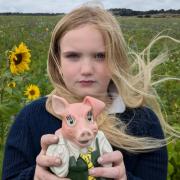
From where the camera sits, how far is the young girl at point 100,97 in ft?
7.55

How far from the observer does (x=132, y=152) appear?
2465 millimetres

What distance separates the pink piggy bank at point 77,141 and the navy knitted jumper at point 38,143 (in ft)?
1.74

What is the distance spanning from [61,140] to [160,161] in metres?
0.75

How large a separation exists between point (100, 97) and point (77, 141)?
1.82ft

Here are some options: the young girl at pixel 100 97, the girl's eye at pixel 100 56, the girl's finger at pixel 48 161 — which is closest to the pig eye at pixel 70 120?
the girl's finger at pixel 48 161

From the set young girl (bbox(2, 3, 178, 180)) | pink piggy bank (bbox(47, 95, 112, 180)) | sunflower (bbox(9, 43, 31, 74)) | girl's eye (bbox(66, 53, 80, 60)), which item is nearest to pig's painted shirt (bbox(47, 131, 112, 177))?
pink piggy bank (bbox(47, 95, 112, 180))

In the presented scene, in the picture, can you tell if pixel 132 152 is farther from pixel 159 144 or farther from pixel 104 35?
pixel 104 35

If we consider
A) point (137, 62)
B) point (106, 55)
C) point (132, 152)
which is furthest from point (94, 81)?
point (137, 62)

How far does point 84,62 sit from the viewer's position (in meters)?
2.26

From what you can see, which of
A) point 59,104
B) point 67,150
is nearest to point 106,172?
point 67,150

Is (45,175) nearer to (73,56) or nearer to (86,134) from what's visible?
(86,134)

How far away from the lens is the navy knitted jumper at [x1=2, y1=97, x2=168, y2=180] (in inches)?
98.0

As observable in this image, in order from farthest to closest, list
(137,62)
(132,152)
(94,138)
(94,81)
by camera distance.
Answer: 1. (137,62)
2. (132,152)
3. (94,81)
4. (94,138)

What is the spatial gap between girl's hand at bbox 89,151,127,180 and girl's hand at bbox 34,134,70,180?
0.41 feet
